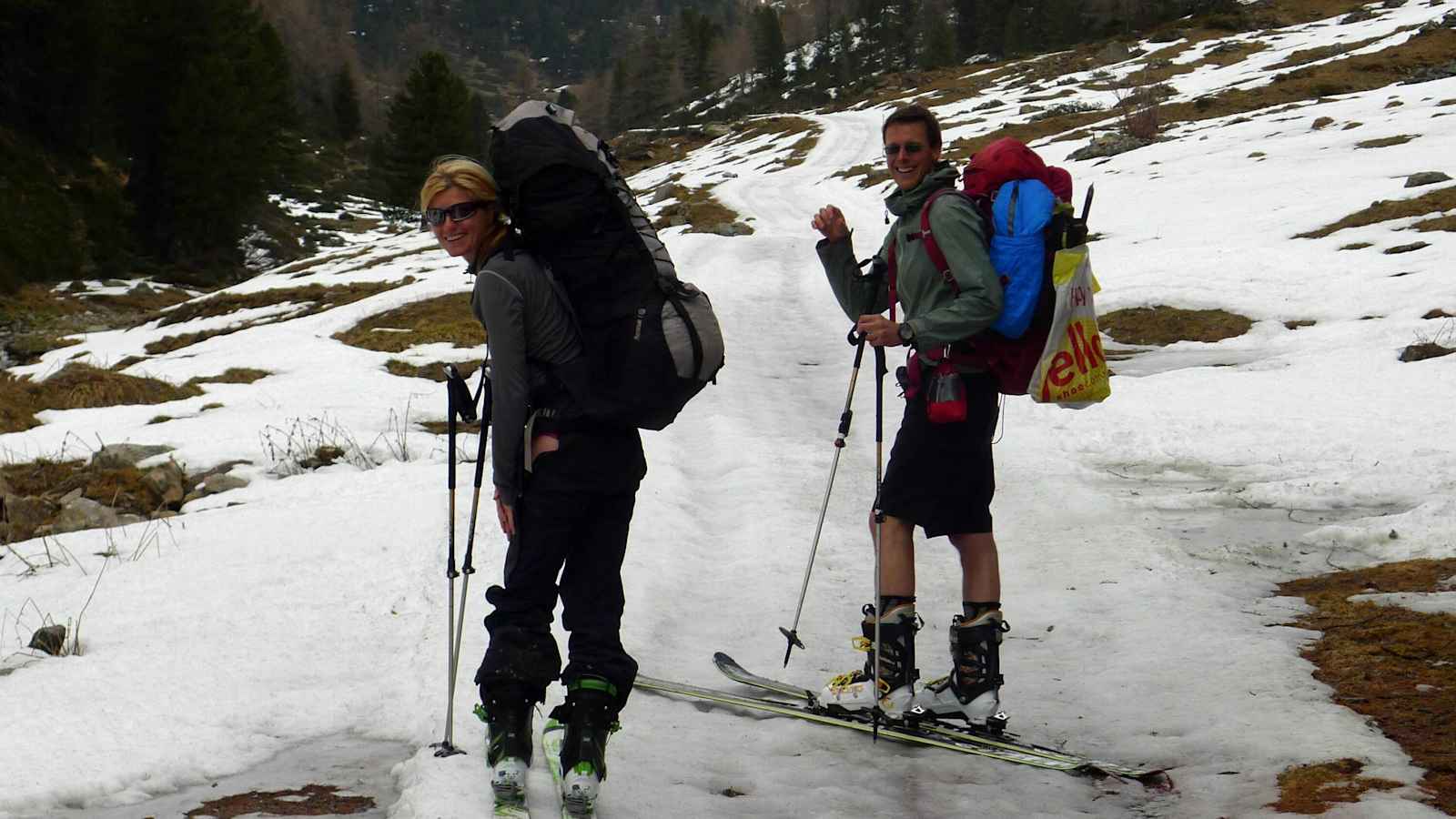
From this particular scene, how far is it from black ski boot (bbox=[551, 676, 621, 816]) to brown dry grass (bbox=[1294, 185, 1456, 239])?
45.8 feet

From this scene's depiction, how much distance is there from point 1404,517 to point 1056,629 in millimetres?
2233

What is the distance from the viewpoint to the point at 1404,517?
571cm

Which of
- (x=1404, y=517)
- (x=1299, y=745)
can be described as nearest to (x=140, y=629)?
(x=1299, y=745)

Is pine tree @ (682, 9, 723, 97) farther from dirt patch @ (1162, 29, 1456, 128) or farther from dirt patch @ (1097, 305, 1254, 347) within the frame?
dirt patch @ (1097, 305, 1254, 347)

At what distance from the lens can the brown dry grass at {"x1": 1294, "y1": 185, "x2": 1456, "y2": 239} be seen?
551 inches

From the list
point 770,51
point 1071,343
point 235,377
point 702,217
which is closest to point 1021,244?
point 1071,343

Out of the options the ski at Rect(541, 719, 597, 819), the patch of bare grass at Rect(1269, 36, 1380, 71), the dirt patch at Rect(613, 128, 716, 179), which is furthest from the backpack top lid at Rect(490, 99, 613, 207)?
the dirt patch at Rect(613, 128, 716, 179)

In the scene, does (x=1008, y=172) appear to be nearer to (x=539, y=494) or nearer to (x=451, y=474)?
(x=539, y=494)

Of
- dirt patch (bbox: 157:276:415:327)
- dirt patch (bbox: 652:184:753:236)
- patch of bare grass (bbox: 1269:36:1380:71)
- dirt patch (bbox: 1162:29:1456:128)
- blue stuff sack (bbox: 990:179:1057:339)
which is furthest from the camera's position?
patch of bare grass (bbox: 1269:36:1380:71)

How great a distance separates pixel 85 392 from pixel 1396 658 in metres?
11.8

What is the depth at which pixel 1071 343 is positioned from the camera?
3.77 m

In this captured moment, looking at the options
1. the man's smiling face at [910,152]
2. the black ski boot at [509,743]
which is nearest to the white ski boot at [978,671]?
the black ski boot at [509,743]

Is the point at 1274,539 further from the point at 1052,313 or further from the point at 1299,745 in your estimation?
the point at 1052,313

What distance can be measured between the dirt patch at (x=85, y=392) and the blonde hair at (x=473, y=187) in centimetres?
872
